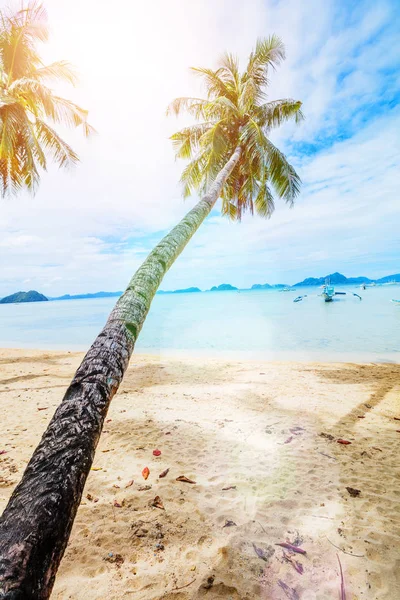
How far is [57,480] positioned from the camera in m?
1.20

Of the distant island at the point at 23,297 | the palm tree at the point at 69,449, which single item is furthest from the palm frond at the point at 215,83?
the distant island at the point at 23,297

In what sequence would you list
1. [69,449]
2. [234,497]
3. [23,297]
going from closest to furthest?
1. [69,449]
2. [234,497]
3. [23,297]

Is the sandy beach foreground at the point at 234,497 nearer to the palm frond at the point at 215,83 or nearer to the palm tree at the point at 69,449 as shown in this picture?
Result: the palm tree at the point at 69,449

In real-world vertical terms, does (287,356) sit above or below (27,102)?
below

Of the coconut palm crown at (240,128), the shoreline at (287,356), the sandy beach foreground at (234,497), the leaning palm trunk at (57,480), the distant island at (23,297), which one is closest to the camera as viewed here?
the leaning palm trunk at (57,480)

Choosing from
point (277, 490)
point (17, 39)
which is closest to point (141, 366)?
point (277, 490)

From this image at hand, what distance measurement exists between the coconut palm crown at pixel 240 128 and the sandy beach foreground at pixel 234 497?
6.98 metres

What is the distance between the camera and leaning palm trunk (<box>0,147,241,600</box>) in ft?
3.19

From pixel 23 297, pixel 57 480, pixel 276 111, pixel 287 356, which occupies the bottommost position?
pixel 287 356

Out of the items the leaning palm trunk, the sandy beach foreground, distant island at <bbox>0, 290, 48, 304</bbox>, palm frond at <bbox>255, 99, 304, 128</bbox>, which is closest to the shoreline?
the sandy beach foreground

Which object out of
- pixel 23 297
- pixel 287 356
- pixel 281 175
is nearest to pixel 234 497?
pixel 281 175

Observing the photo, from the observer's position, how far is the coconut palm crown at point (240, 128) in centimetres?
844

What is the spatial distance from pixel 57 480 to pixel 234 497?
260 cm

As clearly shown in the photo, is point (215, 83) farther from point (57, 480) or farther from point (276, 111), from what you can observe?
point (57, 480)
